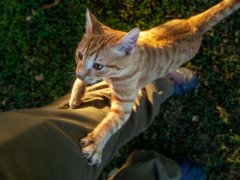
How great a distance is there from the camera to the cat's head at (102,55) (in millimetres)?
2104

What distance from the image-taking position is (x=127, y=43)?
6.68 ft

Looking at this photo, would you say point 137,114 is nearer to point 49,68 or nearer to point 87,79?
point 87,79

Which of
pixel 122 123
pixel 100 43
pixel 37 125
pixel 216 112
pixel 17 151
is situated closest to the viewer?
pixel 17 151

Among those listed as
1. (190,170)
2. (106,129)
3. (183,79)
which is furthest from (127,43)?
(190,170)

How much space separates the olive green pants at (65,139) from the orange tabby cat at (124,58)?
9 cm

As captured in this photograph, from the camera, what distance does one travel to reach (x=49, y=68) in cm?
330

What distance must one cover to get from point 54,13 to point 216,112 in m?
1.75

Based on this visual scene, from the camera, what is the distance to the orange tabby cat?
211 centimetres

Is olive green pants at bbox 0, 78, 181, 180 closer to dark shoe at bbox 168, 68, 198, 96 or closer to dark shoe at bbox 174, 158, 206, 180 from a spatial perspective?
dark shoe at bbox 174, 158, 206, 180

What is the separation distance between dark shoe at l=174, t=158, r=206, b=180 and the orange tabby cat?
870mm

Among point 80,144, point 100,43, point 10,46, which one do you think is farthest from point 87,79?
point 10,46

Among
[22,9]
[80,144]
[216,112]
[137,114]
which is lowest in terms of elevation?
[216,112]

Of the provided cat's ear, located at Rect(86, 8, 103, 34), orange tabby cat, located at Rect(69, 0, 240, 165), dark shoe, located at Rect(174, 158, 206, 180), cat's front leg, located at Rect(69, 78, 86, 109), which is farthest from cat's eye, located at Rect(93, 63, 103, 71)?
dark shoe, located at Rect(174, 158, 206, 180)

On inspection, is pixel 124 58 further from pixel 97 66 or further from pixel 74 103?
pixel 74 103
